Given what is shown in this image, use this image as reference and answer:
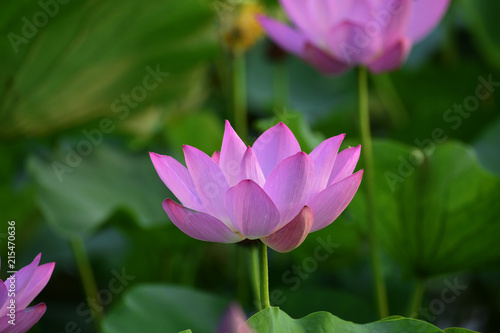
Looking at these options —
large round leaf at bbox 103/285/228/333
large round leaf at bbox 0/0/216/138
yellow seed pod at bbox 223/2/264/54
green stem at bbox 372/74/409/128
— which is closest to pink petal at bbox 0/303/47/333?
large round leaf at bbox 103/285/228/333

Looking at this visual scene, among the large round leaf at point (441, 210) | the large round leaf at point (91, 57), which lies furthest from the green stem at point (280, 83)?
the large round leaf at point (441, 210)

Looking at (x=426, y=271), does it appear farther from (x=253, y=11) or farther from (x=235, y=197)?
(x=253, y=11)

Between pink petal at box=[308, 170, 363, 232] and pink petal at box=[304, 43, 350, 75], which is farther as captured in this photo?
pink petal at box=[304, 43, 350, 75]

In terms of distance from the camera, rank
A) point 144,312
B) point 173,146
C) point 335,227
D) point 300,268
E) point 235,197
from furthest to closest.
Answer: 1. point 173,146
2. point 300,268
3. point 335,227
4. point 144,312
5. point 235,197

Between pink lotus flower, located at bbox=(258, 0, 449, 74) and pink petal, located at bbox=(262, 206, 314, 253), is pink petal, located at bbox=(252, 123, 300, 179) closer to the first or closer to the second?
pink petal, located at bbox=(262, 206, 314, 253)

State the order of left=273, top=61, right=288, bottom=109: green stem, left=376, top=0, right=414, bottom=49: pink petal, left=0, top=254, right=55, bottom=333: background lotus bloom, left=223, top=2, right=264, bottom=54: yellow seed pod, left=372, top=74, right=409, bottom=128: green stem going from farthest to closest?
left=273, top=61, right=288, bottom=109: green stem, left=372, top=74, right=409, bottom=128: green stem, left=223, top=2, right=264, bottom=54: yellow seed pod, left=376, top=0, right=414, bottom=49: pink petal, left=0, top=254, right=55, bottom=333: background lotus bloom

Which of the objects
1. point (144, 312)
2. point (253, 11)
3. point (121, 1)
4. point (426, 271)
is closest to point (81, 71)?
point (121, 1)

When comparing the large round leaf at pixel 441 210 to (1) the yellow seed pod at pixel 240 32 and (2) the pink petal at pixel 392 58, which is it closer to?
(2) the pink petal at pixel 392 58
